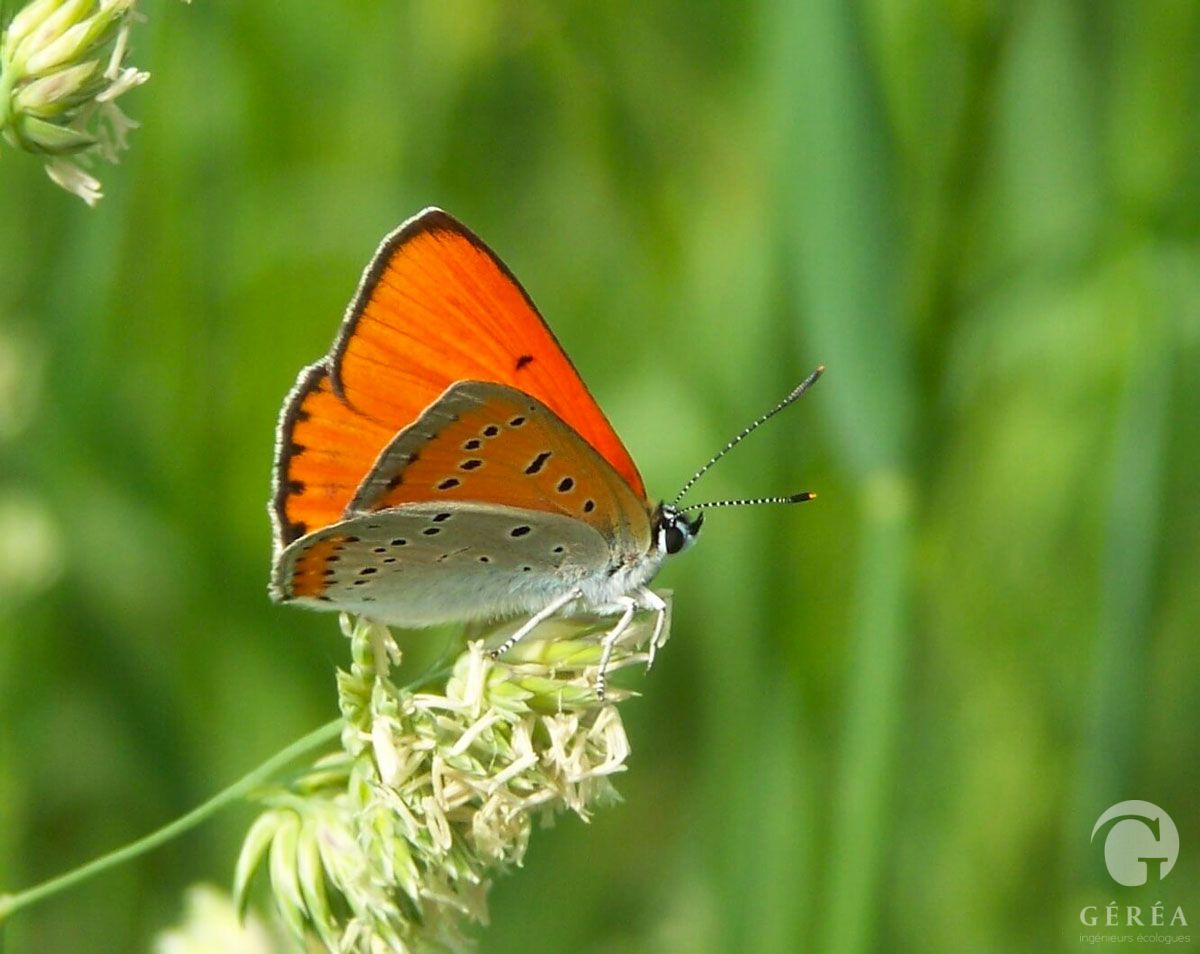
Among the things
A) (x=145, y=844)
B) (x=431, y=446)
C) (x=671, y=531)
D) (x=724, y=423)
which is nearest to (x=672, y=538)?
(x=671, y=531)

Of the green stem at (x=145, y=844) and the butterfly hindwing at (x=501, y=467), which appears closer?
the green stem at (x=145, y=844)

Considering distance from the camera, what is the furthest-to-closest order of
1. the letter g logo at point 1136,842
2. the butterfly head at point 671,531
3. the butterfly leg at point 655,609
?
the letter g logo at point 1136,842, the butterfly head at point 671,531, the butterfly leg at point 655,609

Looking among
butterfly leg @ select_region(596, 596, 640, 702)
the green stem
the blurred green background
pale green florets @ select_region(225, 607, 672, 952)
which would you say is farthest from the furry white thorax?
the green stem

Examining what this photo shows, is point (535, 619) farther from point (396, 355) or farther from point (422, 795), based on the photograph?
point (396, 355)

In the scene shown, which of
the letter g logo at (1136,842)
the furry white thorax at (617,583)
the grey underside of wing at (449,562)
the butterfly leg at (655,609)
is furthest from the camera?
the letter g logo at (1136,842)

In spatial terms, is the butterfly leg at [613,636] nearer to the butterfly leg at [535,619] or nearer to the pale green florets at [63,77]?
the butterfly leg at [535,619]

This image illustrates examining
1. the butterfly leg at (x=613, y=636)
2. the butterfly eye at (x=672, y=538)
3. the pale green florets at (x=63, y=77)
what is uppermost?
the pale green florets at (x=63, y=77)

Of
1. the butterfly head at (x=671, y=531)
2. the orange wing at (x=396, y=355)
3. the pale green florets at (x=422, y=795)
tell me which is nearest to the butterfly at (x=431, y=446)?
the orange wing at (x=396, y=355)
